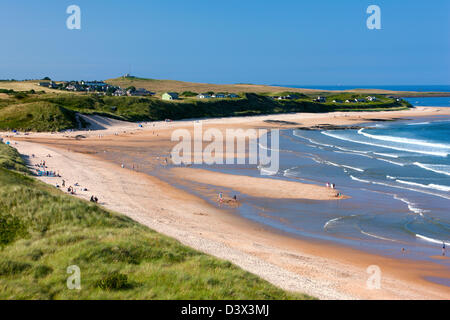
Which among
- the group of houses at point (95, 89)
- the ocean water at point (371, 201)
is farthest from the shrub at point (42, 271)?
the group of houses at point (95, 89)

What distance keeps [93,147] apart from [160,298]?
4102cm

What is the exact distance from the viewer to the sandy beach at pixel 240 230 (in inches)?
601

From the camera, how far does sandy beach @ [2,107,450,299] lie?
1526 cm

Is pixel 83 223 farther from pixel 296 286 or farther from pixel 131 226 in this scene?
Answer: pixel 296 286

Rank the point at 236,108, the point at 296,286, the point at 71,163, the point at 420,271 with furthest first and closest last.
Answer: the point at 236,108 < the point at 71,163 < the point at 420,271 < the point at 296,286

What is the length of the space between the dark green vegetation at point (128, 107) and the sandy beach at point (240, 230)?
17.6 metres

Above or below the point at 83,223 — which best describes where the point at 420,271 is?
below

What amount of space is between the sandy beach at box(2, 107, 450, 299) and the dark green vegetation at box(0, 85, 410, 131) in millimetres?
17603

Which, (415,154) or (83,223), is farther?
(415,154)

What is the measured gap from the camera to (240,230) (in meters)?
21.6

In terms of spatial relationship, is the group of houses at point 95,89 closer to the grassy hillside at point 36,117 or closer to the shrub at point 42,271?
the grassy hillside at point 36,117

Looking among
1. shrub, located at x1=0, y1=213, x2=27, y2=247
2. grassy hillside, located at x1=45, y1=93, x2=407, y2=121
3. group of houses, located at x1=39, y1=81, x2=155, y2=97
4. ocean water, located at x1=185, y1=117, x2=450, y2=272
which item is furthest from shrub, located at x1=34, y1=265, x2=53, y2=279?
group of houses, located at x1=39, y1=81, x2=155, y2=97

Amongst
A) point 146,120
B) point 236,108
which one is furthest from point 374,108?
point 146,120

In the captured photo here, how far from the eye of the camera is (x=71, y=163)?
36.8 meters
